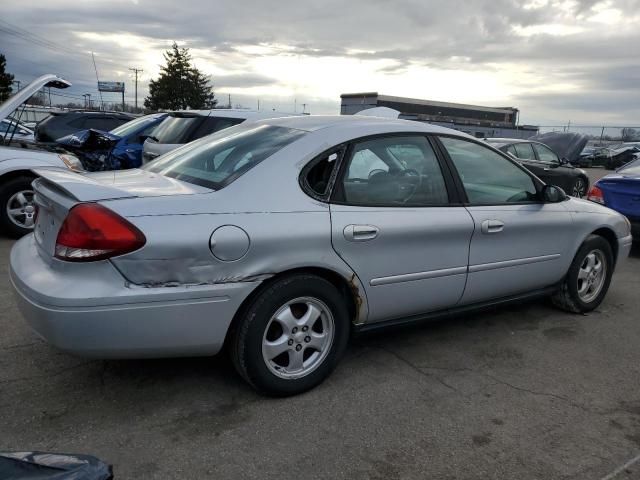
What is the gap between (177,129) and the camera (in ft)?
25.1

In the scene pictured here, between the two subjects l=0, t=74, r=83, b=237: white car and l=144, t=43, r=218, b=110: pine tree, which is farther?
l=144, t=43, r=218, b=110: pine tree

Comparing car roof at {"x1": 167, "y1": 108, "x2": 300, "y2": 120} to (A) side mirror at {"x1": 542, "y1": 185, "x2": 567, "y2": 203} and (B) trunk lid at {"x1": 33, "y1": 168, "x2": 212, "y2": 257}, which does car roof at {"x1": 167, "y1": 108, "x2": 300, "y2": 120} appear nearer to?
(A) side mirror at {"x1": 542, "y1": 185, "x2": 567, "y2": 203}

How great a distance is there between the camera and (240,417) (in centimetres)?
284

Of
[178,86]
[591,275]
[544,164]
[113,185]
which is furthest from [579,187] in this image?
[178,86]

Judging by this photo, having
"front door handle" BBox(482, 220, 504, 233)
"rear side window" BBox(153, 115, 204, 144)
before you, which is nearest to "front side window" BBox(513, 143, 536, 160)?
"rear side window" BBox(153, 115, 204, 144)

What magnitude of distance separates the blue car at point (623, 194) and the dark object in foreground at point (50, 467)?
23.7ft

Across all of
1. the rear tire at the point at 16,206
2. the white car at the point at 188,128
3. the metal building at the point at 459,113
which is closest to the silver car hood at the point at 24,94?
the rear tire at the point at 16,206

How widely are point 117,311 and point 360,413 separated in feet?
4.50

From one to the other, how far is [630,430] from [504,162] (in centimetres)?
200

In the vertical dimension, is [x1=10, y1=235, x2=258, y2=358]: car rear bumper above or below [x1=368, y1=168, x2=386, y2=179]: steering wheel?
Result: below

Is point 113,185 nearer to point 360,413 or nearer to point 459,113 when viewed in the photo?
point 360,413

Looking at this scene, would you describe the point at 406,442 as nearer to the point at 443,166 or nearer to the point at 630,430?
the point at 630,430

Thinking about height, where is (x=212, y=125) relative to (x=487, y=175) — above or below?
above

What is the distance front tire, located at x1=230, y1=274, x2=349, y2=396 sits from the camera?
2.82m
